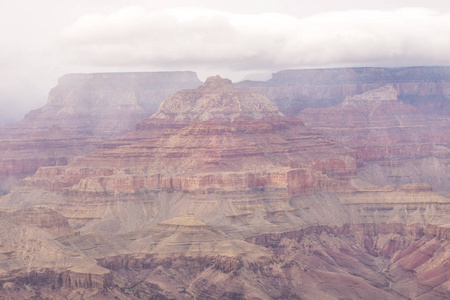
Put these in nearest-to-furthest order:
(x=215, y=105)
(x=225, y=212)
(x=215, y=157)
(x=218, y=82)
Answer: (x=225, y=212) < (x=215, y=157) < (x=215, y=105) < (x=218, y=82)

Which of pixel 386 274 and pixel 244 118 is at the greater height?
pixel 244 118

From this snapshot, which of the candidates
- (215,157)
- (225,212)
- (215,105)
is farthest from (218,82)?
(225,212)

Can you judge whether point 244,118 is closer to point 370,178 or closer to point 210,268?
point 370,178

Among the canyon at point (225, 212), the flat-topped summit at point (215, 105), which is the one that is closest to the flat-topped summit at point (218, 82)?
the flat-topped summit at point (215, 105)

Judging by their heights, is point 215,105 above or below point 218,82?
below

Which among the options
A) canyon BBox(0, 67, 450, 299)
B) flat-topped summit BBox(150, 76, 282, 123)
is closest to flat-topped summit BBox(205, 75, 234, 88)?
flat-topped summit BBox(150, 76, 282, 123)

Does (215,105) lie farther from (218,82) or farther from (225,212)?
(225,212)

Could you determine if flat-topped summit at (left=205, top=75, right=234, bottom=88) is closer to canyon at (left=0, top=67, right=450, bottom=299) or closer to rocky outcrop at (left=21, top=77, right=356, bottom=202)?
rocky outcrop at (left=21, top=77, right=356, bottom=202)

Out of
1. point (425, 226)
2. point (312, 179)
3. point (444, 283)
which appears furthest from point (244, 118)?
point (444, 283)
